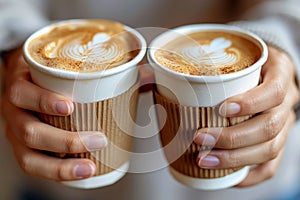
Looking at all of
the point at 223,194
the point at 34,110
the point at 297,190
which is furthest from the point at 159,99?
the point at 297,190

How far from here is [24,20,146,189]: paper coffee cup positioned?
19.5 inches

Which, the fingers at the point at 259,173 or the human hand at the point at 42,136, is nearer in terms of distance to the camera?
the human hand at the point at 42,136

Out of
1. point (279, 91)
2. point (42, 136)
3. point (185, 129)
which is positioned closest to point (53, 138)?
point (42, 136)

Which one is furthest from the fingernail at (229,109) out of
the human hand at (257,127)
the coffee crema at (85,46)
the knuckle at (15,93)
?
the knuckle at (15,93)

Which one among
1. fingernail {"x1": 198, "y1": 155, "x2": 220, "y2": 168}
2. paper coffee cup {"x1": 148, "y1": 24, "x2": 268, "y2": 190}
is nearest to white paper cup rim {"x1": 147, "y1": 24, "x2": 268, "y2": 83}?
paper coffee cup {"x1": 148, "y1": 24, "x2": 268, "y2": 190}

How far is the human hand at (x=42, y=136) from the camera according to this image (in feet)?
1.71

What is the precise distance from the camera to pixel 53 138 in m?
0.53

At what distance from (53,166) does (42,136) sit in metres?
0.04

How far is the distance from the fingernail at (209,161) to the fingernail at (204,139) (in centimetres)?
2

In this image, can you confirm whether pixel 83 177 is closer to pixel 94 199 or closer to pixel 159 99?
pixel 159 99

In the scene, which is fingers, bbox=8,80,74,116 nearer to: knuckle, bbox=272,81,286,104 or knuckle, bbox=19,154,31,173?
knuckle, bbox=19,154,31,173

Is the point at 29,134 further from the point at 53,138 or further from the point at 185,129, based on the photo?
the point at 185,129

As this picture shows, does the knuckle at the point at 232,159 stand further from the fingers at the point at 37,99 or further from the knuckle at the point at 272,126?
the fingers at the point at 37,99

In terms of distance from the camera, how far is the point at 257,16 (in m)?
0.68
